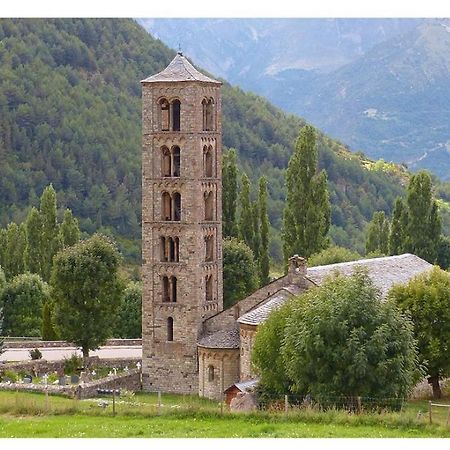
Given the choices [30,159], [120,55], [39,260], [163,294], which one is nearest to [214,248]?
[163,294]

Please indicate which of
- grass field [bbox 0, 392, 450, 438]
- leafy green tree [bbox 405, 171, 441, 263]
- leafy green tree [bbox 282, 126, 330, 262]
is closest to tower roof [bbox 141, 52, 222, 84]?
leafy green tree [bbox 282, 126, 330, 262]

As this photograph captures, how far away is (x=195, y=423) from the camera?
141ft

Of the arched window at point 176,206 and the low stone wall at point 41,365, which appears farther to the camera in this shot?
the low stone wall at point 41,365

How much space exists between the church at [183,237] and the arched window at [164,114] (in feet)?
0.15

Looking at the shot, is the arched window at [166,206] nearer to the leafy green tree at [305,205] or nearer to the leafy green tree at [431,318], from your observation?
the leafy green tree at [431,318]

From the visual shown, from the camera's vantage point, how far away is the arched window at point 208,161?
65.0 meters

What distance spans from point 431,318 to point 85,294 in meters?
18.3

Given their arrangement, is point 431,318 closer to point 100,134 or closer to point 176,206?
point 176,206

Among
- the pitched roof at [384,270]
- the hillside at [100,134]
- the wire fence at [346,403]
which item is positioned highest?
the hillside at [100,134]

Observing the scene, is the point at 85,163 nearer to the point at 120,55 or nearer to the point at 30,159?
the point at 30,159

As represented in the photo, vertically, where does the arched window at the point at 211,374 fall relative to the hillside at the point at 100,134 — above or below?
below

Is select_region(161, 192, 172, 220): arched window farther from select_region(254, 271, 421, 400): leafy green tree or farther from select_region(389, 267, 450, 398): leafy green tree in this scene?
select_region(254, 271, 421, 400): leafy green tree

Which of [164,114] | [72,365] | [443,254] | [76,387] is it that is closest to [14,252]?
[72,365]


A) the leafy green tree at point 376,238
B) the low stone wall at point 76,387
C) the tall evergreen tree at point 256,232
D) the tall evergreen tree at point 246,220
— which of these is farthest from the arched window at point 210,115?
the leafy green tree at point 376,238
